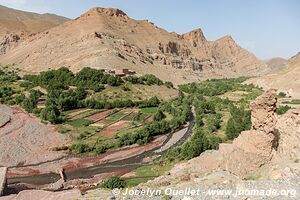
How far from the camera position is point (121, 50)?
4865 inches

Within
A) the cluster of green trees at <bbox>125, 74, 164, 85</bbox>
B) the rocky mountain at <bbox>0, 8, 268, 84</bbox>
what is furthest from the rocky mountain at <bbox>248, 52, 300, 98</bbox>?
the cluster of green trees at <bbox>125, 74, 164, 85</bbox>

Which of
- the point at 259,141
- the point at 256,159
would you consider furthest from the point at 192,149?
the point at 259,141

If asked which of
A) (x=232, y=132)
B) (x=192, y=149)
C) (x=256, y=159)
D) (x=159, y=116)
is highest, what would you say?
(x=256, y=159)

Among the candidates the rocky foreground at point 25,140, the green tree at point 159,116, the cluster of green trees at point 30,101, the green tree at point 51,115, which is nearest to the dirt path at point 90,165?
the rocky foreground at point 25,140

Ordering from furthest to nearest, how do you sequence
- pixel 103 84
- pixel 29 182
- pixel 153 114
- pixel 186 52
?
pixel 186 52 < pixel 103 84 < pixel 153 114 < pixel 29 182

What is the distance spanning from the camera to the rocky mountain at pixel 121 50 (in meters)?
114

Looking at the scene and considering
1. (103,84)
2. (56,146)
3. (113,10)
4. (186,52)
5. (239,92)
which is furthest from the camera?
(186,52)

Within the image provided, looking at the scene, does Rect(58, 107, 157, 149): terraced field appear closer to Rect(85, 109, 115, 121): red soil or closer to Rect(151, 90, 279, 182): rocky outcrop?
Rect(85, 109, 115, 121): red soil

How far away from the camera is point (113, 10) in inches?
5896

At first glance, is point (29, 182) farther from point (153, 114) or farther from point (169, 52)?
point (169, 52)

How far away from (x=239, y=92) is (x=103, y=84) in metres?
35.9

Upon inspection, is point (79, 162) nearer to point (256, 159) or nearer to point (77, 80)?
point (256, 159)

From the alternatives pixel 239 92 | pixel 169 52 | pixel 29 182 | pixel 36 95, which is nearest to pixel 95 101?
pixel 36 95

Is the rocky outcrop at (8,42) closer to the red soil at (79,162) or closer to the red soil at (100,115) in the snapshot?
the red soil at (100,115)
